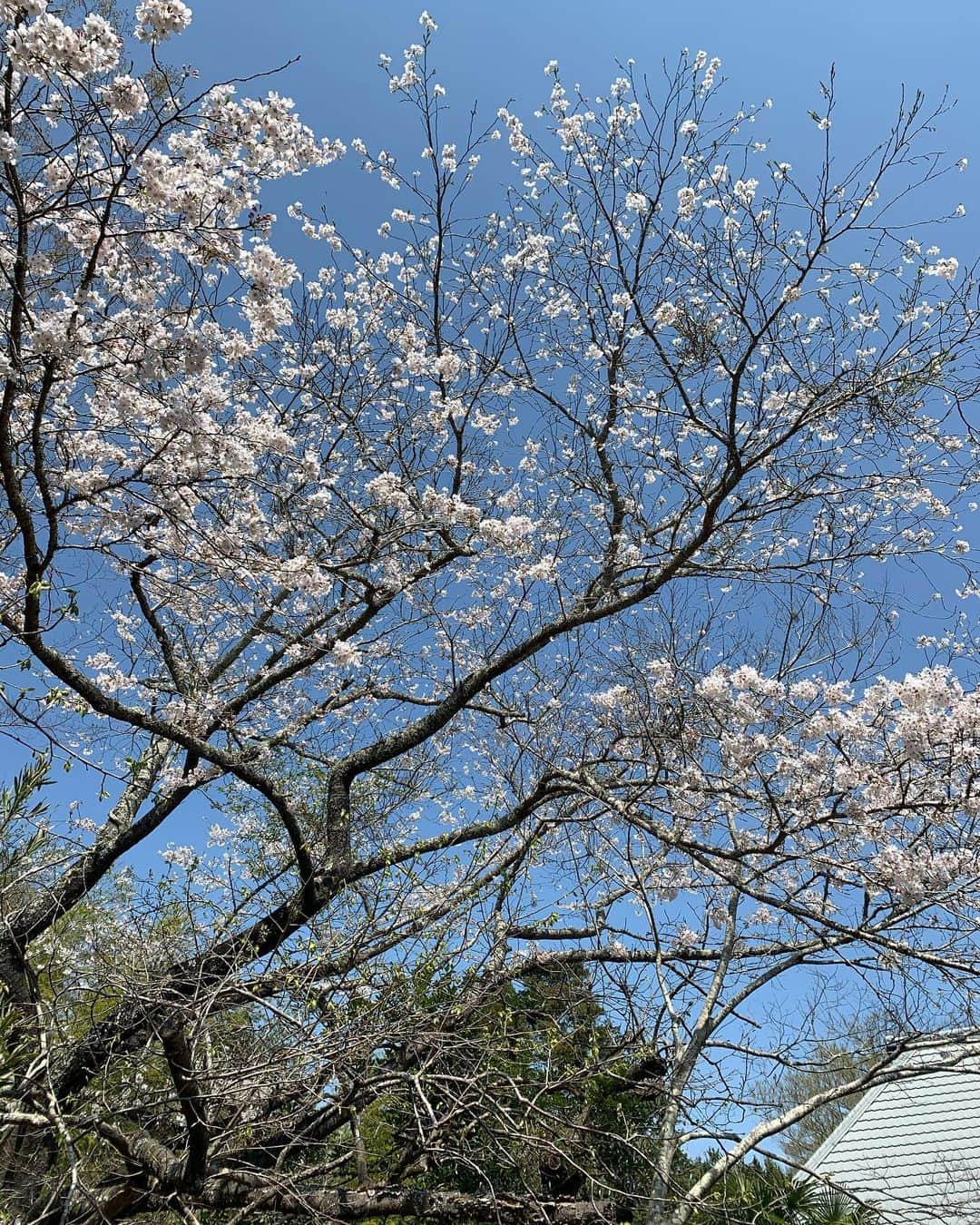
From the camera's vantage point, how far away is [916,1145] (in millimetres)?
7961

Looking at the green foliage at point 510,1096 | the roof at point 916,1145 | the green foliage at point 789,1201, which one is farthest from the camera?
the roof at point 916,1145

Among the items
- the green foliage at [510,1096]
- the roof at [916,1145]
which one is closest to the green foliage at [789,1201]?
the roof at [916,1145]

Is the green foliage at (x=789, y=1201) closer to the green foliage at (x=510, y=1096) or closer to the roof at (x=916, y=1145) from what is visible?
the roof at (x=916, y=1145)

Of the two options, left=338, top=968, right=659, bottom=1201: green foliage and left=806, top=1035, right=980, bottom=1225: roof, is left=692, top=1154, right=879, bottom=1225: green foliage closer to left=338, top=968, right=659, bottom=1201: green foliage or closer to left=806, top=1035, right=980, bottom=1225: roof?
left=806, top=1035, right=980, bottom=1225: roof

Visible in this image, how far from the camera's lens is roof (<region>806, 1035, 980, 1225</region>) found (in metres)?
7.03

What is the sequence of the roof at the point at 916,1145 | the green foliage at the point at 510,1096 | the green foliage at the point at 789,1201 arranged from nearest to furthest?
the green foliage at the point at 510,1096 → the green foliage at the point at 789,1201 → the roof at the point at 916,1145

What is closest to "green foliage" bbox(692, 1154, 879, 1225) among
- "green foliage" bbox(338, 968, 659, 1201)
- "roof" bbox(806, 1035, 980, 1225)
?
"roof" bbox(806, 1035, 980, 1225)

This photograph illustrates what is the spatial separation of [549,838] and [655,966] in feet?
4.36

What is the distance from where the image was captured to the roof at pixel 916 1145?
703cm

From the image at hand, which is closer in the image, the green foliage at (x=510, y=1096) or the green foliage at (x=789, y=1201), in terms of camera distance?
the green foliage at (x=510, y=1096)

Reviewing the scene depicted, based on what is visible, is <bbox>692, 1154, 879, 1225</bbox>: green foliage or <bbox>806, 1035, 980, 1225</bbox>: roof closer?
<bbox>692, 1154, 879, 1225</bbox>: green foliage

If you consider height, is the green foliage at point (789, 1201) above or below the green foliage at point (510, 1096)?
below

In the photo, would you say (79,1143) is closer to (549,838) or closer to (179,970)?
(179,970)

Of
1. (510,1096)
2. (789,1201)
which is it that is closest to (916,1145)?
(789,1201)
